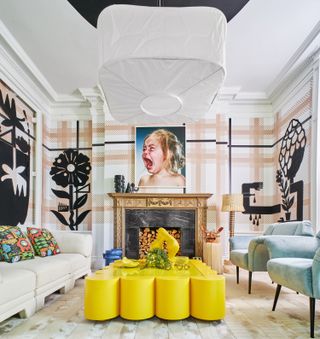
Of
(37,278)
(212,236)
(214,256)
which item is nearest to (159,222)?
(212,236)

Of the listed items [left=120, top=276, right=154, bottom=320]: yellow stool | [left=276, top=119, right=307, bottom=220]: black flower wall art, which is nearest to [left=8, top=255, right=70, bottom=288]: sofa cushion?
[left=120, top=276, right=154, bottom=320]: yellow stool

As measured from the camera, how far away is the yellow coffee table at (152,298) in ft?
8.42

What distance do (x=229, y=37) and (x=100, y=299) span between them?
3298 mm

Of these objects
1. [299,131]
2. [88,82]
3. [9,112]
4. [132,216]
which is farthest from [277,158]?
[9,112]

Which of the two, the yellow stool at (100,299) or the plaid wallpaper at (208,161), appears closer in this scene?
the yellow stool at (100,299)

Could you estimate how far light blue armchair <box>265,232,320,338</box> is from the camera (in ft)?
7.66

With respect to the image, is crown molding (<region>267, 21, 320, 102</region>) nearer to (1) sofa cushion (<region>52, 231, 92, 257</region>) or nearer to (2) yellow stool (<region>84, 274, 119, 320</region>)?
(2) yellow stool (<region>84, 274, 119, 320</region>)

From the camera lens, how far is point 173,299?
8.43ft

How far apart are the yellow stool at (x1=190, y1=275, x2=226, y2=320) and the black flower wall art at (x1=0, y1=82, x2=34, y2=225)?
111 inches

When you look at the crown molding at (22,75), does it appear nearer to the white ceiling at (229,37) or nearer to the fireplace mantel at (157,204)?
the white ceiling at (229,37)

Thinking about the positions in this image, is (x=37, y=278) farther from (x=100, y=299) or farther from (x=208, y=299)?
(x=208, y=299)

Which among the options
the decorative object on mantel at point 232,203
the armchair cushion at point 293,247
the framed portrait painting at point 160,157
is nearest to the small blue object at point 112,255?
the framed portrait painting at point 160,157

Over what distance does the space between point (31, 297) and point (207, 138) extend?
381 centimetres

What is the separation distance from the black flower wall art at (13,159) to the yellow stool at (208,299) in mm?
2816
